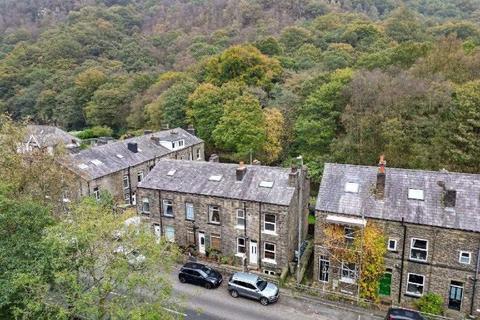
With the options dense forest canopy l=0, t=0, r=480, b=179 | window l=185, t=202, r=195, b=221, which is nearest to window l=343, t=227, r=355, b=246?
window l=185, t=202, r=195, b=221

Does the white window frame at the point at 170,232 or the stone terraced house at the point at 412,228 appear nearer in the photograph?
the stone terraced house at the point at 412,228

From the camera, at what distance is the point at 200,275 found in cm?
2772

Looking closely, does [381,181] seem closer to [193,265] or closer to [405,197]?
[405,197]

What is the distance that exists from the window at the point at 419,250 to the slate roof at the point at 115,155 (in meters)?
28.6

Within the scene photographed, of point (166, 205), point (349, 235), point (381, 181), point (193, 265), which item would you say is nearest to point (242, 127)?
point (166, 205)

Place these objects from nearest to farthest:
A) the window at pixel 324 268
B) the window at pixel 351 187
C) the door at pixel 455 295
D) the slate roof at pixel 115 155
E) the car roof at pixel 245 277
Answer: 1. the door at pixel 455 295
2. the car roof at pixel 245 277
3. the window at pixel 351 187
4. the window at pixel 324 268
5. the slate roof at pixel 115 155

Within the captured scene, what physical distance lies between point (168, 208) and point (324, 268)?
13.7 meters

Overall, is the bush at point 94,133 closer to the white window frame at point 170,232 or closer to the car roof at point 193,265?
the white window frame at point 170,232

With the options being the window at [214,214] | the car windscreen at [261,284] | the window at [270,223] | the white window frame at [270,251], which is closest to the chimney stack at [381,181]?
the window at [270,223]

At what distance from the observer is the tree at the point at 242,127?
156ft

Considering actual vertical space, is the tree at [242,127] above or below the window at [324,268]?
above

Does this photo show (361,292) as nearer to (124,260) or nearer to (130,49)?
(124,260)

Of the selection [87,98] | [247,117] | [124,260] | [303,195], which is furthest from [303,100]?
[87,98]

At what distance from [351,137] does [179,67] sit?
54198mm
